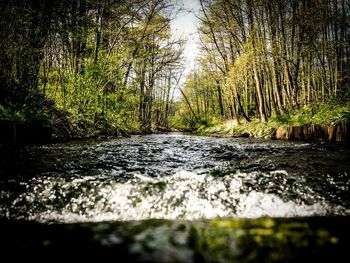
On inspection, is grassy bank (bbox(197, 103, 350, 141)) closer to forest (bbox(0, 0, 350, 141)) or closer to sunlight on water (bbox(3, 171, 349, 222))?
forest (bbox(0, 0, 350, 141))

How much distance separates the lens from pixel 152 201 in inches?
135

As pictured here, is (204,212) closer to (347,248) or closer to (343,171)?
(347,248)

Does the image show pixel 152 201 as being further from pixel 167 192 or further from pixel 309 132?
pixel 309 132

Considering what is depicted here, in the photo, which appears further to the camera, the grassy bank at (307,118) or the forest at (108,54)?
the grassy bank at (307,118)

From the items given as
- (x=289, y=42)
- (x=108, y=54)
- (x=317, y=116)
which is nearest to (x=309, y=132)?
(x=317, y=116)

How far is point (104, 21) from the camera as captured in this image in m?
16.8

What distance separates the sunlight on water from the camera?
123 inches

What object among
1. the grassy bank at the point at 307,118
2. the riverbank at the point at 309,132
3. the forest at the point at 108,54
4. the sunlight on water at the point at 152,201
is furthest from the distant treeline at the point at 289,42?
the sunlight on water at the point at 152,201

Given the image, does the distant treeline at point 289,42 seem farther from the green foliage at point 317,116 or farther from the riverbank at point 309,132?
the riverbank at point 309,132

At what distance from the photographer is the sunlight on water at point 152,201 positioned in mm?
3117


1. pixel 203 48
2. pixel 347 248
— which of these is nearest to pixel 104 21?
pixel 203 48

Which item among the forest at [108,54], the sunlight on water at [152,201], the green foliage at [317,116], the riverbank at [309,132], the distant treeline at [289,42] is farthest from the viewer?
the distant treeline at [289,42]

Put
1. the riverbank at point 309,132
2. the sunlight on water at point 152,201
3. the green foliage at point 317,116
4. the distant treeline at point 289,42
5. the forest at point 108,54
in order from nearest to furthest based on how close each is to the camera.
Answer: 1. the sunlight on water at point 152,201
2. the forest at point 108,54
3. the riverbank at point 309,132
4. the green foliage at point 317,116
5. the distant treeline at point 289,42

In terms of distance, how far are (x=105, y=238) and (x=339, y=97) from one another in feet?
39.3
